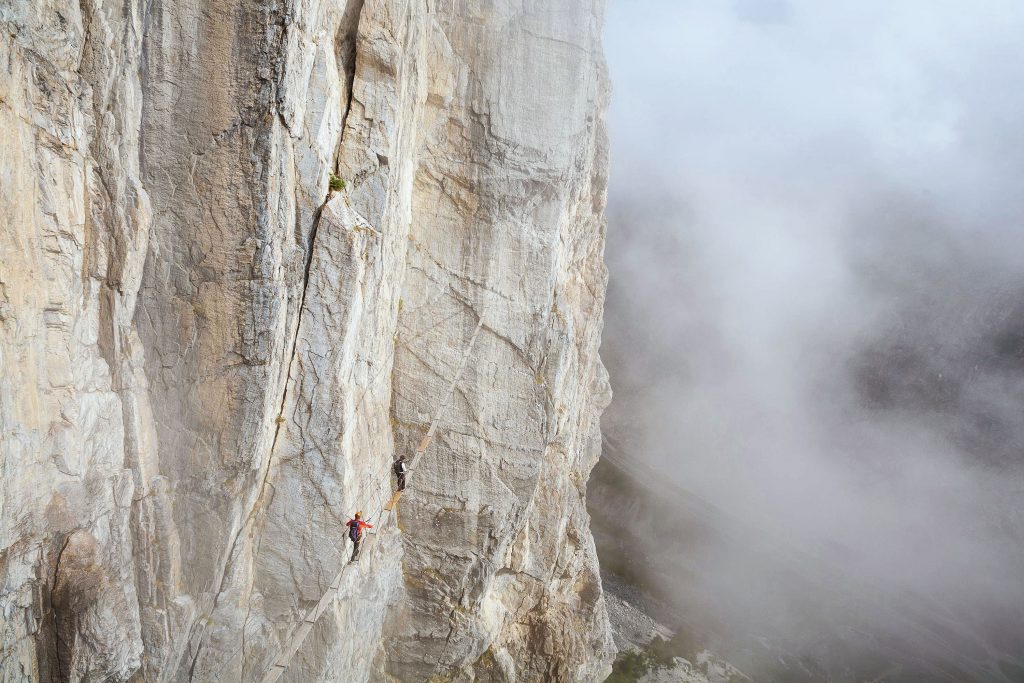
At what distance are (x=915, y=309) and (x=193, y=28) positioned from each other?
51.5 metres

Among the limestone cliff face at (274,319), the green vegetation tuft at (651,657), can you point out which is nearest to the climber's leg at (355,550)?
the limestone cliff face at (274,319)

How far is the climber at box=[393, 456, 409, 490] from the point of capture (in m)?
15.1

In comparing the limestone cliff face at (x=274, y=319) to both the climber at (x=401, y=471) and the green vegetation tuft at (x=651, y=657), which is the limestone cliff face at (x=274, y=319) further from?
the green vegetation tuft at (x=651, y=657)

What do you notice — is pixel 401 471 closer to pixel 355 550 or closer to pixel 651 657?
pixel 355 550

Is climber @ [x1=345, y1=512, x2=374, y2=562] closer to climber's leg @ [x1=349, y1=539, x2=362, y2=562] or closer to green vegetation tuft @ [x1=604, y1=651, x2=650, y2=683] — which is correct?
climber's leg @ [x1=349, y1=539, x2=362, y2=562]

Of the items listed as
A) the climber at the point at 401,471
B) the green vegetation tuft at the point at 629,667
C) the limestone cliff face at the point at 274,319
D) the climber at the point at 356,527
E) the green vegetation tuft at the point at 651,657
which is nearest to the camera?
the limestone cliff face at the point at 274,319

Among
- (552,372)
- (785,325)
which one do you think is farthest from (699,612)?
(785,325)

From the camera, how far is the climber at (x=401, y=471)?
595 inches

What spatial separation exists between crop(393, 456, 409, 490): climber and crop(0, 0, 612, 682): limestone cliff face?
48 cm

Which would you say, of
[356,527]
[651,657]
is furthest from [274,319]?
[651,657]

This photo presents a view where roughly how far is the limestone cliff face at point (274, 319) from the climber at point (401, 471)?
19.1 inches

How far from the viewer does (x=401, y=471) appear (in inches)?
598

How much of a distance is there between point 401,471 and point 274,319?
568 cm

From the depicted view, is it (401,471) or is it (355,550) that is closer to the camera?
(355,550)
